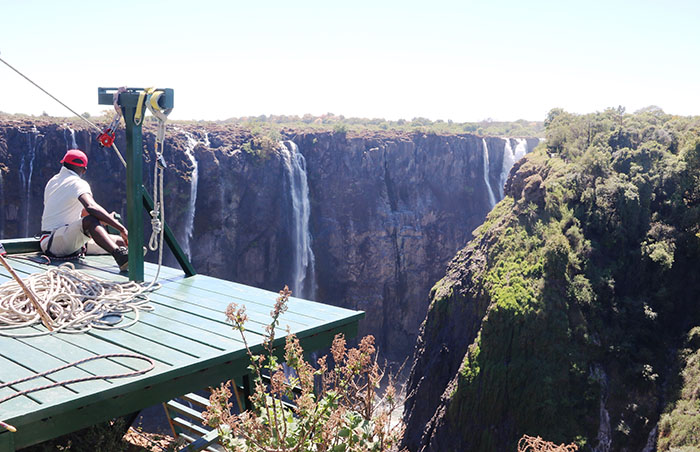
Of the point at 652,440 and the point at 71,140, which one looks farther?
the point at 71,140

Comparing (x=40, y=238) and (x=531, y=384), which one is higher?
(x=40, y=238)

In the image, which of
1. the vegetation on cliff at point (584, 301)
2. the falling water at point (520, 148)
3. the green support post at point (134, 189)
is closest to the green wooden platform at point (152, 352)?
the green support post at point (134, 189)

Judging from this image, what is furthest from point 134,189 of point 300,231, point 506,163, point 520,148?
point 520,148

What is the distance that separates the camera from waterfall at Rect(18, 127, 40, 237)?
22250 millimetres

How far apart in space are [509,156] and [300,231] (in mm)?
15260

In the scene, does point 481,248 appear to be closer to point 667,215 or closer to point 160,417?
point 667,215

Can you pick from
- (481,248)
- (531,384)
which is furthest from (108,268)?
(481,248)

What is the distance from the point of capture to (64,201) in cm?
526

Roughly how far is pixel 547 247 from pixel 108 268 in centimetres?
1402

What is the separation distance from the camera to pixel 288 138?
31.0m

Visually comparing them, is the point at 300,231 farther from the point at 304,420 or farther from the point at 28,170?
the point at 304,420

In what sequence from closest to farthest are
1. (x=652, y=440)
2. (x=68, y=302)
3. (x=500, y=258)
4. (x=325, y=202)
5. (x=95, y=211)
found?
(x=68, y=302) → (x=95, y=211) → (x=652, y=440) → (x=500, y=258) → (x=325, y=202)

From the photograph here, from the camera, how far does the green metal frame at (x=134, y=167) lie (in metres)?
4.32

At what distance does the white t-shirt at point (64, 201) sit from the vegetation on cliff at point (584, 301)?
12.4 metres
